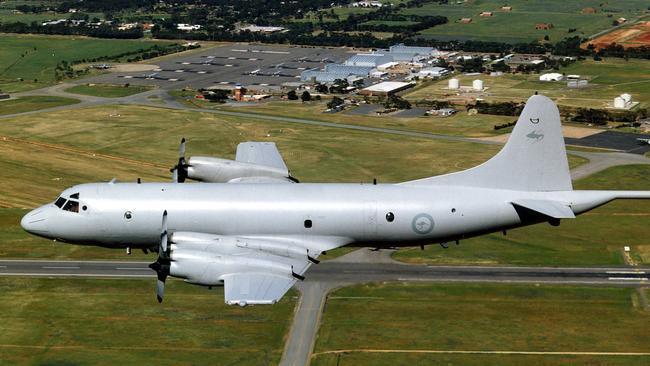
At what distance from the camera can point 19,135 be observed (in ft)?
530

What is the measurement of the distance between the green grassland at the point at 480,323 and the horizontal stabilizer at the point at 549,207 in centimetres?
1801

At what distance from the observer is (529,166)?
62031 millimetres

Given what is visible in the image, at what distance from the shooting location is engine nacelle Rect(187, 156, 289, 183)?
225 feet

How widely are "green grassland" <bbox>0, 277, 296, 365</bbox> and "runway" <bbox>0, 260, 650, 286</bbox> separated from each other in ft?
9.05

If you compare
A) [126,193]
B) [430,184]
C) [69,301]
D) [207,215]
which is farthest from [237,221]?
[69,301]

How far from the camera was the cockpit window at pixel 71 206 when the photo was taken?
196ft

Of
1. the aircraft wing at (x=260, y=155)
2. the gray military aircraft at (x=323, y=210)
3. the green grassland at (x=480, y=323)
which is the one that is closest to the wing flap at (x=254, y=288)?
the gray military aircraft at (x=323, y=210)

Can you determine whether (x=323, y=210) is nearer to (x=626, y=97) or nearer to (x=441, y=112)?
(x=441, y=112)

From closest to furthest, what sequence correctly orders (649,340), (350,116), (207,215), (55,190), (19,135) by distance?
1. (207,215)
2. (649,340)
3. (55,190)
4. (19,135)
5. (350,116)

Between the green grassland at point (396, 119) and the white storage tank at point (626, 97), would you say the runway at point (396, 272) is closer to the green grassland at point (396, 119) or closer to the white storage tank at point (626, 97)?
the green grassland at point (396, 119)

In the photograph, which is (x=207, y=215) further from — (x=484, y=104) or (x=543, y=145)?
(x=484, y=104)

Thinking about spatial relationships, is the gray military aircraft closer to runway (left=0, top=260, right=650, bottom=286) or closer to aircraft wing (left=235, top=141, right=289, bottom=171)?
aircraft wing (left=235, top=141, right=289, bottom=171)

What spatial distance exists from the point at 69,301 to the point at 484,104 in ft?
413

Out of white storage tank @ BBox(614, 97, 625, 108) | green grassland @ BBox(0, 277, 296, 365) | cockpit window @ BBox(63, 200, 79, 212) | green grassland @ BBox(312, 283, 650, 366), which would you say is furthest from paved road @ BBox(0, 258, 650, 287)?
white storage tank @ BBox(614, 97, 625, 108)
